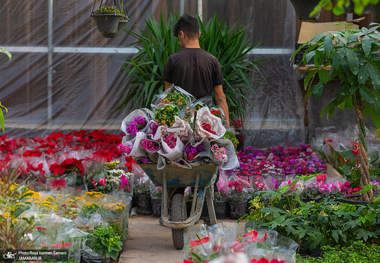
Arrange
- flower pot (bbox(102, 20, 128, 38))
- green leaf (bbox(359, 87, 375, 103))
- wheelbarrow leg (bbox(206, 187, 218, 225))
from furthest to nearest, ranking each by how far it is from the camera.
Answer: flower pot (bbox(102, 20, 128, 38)) < wheelbarrow leg (bbox(206, 187, 218, 225)) < green leaf (bbox(359, 87, 375, 103))

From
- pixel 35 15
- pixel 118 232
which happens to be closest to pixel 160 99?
pixel 118 232

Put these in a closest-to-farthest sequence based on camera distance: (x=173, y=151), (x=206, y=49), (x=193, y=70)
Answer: (x=173, y=151) < (x=193, y=70) < (x=206, y=49)

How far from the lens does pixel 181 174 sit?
352 centimetres

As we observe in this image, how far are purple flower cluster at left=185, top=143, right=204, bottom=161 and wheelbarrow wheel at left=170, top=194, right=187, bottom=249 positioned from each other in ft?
1.33

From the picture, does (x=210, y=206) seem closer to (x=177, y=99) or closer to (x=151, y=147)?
(x=151, y=147)

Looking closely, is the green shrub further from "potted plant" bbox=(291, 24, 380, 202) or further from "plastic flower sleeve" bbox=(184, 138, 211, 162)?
"plastic flower sleeve" bbox=(184, 138, 211, 162)

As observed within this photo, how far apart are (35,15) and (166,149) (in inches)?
164

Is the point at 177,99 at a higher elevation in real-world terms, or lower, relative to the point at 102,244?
higher

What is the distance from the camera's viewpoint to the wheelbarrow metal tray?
3457 mm

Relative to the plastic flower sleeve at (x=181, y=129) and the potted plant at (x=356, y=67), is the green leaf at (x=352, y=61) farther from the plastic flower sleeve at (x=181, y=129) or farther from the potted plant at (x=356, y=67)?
the plastic flower sleeve at (x=181, y=129)

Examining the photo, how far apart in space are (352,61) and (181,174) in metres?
1.39

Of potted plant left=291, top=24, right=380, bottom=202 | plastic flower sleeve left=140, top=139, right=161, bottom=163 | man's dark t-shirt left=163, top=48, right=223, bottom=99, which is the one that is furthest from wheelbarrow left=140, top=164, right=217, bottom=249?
potted plant left=291, top=24, right=380, bottom=202

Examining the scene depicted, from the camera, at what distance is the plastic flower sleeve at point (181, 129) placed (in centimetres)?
331

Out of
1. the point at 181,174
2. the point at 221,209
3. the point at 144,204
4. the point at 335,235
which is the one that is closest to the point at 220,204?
the point at 221,209
